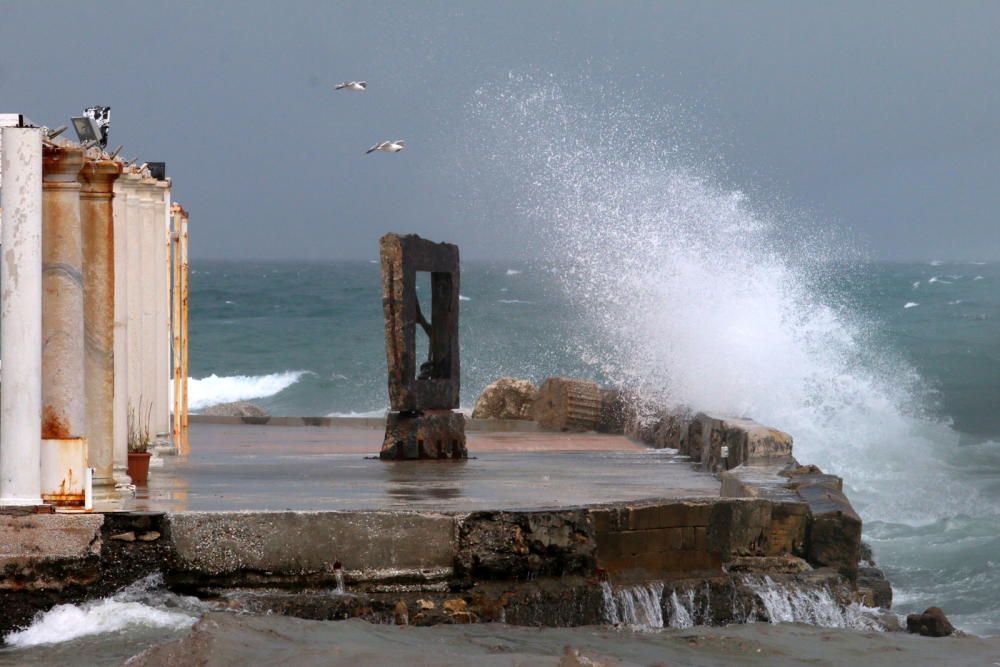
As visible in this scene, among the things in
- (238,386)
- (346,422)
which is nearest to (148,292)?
(346,422)

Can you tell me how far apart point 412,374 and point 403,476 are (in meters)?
1.99

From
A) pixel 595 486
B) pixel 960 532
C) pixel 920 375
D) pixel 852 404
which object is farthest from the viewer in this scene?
pixel 920 375

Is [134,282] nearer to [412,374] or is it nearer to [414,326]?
[414,326]

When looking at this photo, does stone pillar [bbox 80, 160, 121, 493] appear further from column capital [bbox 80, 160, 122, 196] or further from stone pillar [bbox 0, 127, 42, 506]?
stone pillar [bbox 0, 127, 42, 506]

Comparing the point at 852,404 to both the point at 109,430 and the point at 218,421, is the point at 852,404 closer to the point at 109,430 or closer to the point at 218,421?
the point at 218,421

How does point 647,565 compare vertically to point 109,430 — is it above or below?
below

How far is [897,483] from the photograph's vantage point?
2438cm

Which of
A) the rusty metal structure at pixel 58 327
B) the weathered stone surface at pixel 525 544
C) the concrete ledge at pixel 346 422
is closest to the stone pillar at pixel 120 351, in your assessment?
the rusty metal structure at pixel 58 327

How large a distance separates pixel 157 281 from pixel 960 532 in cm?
1064

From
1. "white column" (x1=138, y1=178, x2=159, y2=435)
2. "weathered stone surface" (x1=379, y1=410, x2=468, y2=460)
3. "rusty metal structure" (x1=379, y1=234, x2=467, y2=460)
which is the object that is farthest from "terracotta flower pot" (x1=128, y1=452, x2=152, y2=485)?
"weathered stone surface" (x1=379, y1=410, x2=468, y2=460)

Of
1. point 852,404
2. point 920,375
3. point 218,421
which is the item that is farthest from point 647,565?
point 920,375

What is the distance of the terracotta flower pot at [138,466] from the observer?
11.6m

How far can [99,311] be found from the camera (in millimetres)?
10273

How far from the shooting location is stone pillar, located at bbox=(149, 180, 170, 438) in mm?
14297
